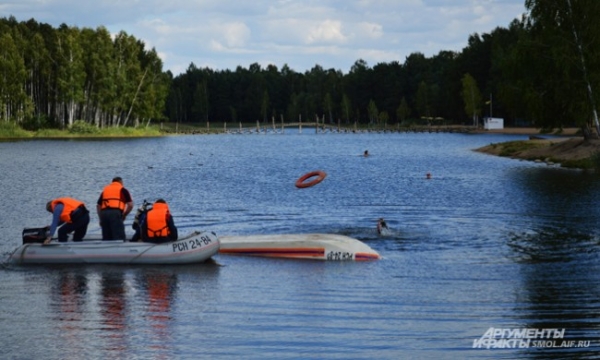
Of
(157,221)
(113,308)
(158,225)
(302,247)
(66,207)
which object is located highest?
(66,207)

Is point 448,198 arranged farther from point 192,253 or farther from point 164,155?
point 164,155

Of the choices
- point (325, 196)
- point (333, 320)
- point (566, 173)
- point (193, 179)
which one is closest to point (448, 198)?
point (325, 196)

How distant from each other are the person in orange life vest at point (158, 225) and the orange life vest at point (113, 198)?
95cm

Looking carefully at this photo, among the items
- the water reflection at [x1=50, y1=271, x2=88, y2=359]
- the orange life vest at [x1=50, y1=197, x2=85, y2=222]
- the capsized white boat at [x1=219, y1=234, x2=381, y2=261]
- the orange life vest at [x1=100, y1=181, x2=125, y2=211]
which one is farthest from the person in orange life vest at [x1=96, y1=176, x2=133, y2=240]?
the capsized white boat at [x1=219, y1=234, x2=381, y2=261]

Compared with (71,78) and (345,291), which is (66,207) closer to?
(345,291)

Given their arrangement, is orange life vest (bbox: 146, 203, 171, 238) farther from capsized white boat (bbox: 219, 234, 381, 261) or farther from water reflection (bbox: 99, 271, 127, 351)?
capsized white boat (bbox: 219, 234, 381, 261)

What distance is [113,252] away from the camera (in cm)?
2805

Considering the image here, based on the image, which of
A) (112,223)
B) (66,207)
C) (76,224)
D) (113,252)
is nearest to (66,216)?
(66,207)

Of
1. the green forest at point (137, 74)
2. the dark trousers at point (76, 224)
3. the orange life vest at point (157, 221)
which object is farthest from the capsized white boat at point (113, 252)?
the green forest at point (137, 74)

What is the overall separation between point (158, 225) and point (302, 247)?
15.2 feet

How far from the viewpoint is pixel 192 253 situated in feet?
92.9

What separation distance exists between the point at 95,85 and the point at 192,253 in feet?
441

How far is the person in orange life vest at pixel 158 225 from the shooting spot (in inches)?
1104

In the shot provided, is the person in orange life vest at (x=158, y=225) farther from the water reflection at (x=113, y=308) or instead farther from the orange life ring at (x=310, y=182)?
the orange life ring at (x=310, y=182)
